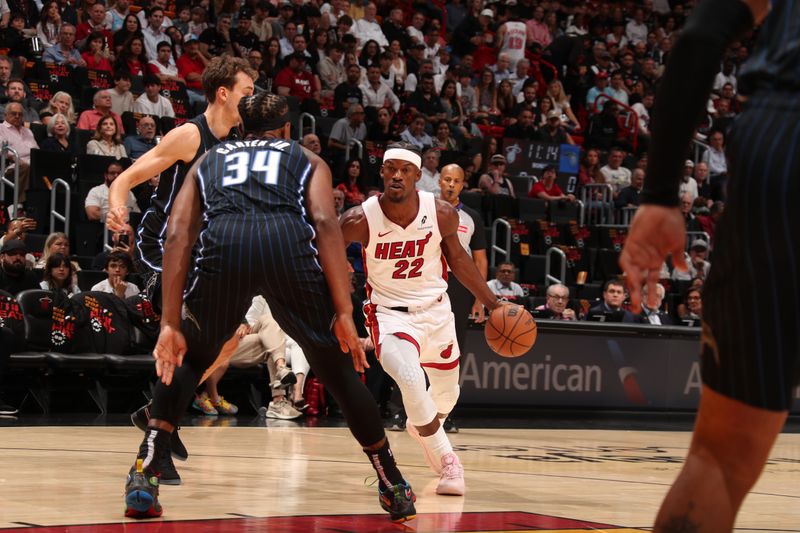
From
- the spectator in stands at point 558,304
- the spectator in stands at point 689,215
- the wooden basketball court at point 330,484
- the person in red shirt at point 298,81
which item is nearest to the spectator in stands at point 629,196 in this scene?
the spectator in stands at point 689,215

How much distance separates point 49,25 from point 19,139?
2810 mm

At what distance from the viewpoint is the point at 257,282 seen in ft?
15.3

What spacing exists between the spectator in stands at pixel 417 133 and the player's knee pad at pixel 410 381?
36.0ft

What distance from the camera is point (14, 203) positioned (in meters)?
11.9

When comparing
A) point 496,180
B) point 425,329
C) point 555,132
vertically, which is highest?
point 425,329

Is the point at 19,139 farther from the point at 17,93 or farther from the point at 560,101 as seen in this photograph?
the point at 560,101

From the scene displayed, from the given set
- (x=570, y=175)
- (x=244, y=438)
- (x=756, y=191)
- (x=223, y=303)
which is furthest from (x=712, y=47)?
(x=570, y=175)

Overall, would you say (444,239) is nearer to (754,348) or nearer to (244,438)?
(244,438)

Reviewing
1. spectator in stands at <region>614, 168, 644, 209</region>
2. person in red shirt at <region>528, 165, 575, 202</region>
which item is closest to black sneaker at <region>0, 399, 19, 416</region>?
person in red shirt at <region>528, 165, 575, 202</region>

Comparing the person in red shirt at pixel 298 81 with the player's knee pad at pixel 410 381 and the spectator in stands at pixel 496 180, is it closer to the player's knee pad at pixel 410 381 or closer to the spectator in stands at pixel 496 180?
the spectator in stands at pixel 496 180

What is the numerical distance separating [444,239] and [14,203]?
6.84 m

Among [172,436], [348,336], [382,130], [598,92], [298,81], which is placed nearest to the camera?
[348,336]

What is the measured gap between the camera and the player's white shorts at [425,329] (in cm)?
625

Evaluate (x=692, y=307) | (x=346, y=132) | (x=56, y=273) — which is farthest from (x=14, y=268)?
(x=692, y=307)
